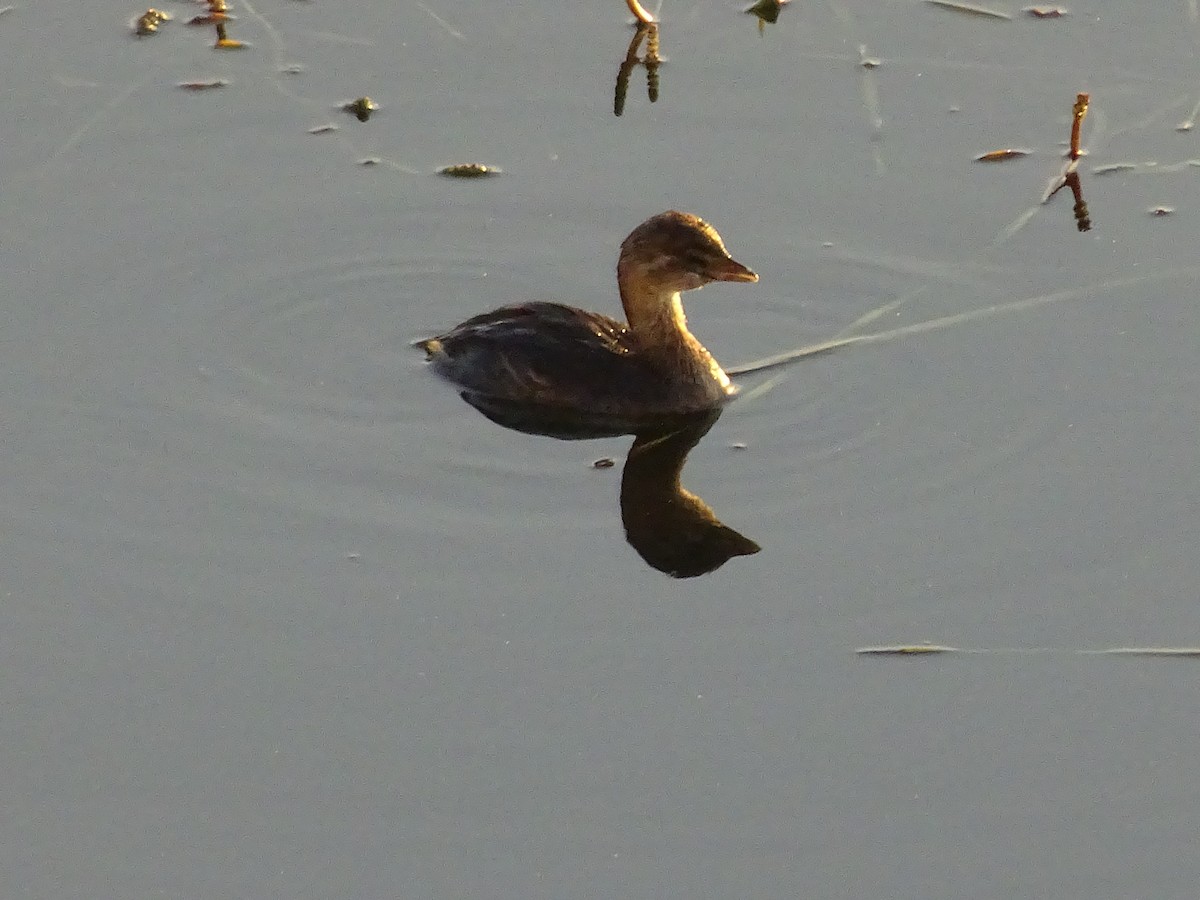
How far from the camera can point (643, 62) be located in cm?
1141

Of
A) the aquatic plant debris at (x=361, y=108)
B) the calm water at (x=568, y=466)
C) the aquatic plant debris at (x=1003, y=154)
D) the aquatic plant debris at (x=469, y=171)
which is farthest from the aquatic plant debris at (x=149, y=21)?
the aquatic plant debris at (x=1003, y=154)

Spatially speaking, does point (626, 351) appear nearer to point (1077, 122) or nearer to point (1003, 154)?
point (1003, 154)

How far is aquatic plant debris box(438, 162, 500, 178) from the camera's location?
10.6 meters

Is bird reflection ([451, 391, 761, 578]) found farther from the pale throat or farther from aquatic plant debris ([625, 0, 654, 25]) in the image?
aquatic plant debris ([625, 0, 654, 25])

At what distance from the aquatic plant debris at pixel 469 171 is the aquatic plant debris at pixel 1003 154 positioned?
7.14ft

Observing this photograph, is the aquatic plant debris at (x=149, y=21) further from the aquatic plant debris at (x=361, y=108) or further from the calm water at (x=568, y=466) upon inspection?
the aquatic plant debris at (x=361, y=108)

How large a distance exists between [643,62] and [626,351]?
2.44 metres

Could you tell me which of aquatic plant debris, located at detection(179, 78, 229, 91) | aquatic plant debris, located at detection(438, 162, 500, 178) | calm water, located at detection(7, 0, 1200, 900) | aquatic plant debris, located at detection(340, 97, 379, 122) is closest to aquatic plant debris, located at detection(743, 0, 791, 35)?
calm water, located at detection(7, 0, 1200, 900)

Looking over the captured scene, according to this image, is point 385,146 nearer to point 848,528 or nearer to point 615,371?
point 615,371

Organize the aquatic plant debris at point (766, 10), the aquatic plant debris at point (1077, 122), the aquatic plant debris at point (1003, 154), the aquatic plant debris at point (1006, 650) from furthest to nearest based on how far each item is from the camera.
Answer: the aquatic plant debris at point (766, 10) → the aquatic plant debris at point (1003, 154) → the aquatic plant debris at point (1077, 122) → the aquatic plant debris at point (1006, 650)

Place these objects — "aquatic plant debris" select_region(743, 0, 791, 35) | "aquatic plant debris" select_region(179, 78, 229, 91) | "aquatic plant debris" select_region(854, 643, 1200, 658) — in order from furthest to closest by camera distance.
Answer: "aquatic plant debris" select_region(743, 0, 791, 35) < "aquatic plant debris" select_region(179, 78, 229, 91) < "aquatic plant debris" select_region(854, 643, 1200, 658)

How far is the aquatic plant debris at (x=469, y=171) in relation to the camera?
10.6 metres

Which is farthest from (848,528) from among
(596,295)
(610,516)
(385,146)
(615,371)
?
(385,146)

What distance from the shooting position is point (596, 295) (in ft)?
32.8
